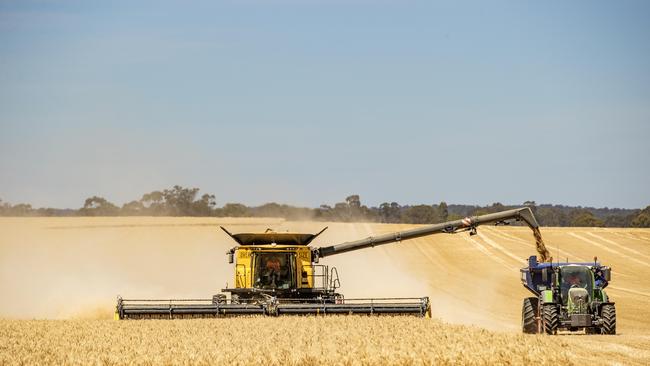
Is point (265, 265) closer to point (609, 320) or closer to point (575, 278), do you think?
point (575, 278)

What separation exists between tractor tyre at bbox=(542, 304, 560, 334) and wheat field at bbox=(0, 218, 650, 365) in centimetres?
98

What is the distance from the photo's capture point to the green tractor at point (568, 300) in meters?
28.2

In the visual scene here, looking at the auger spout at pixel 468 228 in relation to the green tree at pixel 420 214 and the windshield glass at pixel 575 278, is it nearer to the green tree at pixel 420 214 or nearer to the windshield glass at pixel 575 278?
the windshield glass at pixel 575 278

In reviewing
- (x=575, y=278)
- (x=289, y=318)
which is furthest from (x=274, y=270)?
(x=575, y=278)

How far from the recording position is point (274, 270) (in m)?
31.3

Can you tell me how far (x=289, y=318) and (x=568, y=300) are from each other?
7205 millimetres

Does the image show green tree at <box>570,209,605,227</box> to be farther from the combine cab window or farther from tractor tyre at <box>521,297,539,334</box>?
the combine cab window

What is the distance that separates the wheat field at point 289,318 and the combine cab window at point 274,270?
453 cm

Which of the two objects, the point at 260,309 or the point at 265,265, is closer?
the point at 260,309

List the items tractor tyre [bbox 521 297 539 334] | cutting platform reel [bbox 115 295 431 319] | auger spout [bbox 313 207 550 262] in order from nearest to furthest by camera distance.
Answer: cutting platform reel [bbox 115 295 431 319]
tractor tyre [bbox 521 297 539 334]
auger spout [bbox 313 207 550 262]

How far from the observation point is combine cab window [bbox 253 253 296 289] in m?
31.1

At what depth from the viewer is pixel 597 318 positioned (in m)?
28.5

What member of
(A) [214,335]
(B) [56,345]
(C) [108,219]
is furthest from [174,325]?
(C) [108,219]

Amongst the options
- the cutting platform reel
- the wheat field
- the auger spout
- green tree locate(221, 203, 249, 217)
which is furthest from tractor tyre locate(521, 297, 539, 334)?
green tree locate(221, 203, 249, 217)
